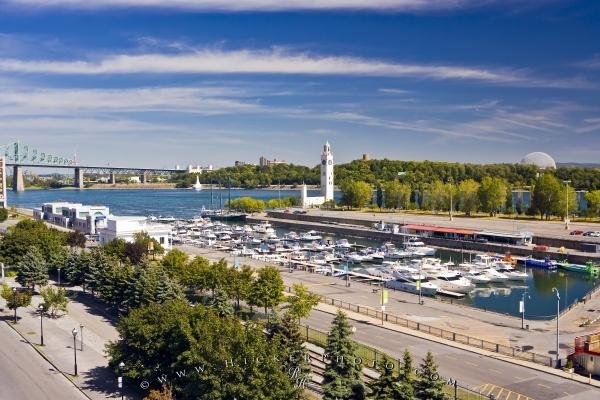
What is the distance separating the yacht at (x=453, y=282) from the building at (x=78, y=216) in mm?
39167

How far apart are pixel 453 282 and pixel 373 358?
77.0ft

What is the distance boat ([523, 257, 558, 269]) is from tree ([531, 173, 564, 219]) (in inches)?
967

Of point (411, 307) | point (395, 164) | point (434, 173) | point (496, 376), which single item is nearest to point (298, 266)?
point (411, 307)

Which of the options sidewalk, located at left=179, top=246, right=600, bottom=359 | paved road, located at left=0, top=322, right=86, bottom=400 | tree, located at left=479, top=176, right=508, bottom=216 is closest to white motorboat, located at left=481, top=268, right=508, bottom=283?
sidewalk, located at left=179, top=246, right=600, bottom=359

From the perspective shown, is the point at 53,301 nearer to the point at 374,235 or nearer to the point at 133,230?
the point at 133,230

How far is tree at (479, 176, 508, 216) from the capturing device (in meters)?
84.9

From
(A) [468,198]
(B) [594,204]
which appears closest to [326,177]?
(A) [468,198]

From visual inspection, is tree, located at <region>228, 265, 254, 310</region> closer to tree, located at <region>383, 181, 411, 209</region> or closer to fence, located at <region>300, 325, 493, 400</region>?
fence, located at <region>300, 325, 493, 400</region>

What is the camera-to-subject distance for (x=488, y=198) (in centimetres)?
8581

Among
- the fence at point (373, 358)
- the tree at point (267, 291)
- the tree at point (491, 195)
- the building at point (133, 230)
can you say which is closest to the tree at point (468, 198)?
the tree at point (491, 195)

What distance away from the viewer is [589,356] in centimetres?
2231

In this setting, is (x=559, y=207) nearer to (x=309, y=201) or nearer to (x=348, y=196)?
(x=348, y=196)

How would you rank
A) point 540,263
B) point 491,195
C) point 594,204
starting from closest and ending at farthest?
point 540,263, point 594,204, point 491,195

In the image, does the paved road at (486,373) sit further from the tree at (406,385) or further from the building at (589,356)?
the tree at (406,385)
